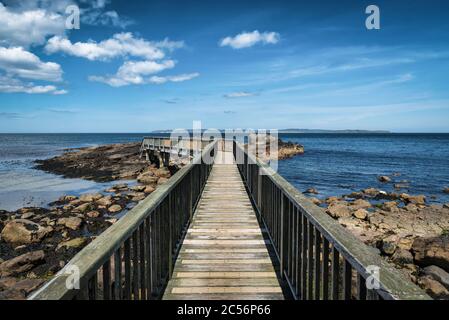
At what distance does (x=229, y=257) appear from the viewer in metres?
4.88

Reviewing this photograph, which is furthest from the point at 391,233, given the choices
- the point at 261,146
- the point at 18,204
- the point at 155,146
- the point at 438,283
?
the point at 261,146

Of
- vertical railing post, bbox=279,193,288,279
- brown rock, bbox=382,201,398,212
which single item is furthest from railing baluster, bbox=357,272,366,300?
brown rock, bbox=382,201,398,212

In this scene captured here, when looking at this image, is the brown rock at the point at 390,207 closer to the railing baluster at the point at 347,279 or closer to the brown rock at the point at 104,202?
the brown rock at the point at 104,202

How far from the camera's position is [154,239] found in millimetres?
3469

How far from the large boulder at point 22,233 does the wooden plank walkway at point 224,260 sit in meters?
7.25

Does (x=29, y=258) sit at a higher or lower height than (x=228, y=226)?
lower

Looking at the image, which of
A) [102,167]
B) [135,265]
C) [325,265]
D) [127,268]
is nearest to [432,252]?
[325,265]

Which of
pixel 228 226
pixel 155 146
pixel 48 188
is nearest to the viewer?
pixel 228 226

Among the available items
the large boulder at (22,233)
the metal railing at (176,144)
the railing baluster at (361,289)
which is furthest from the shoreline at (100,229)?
the railing baluster at (361,289)

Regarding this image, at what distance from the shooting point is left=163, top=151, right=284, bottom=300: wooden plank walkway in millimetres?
3861
